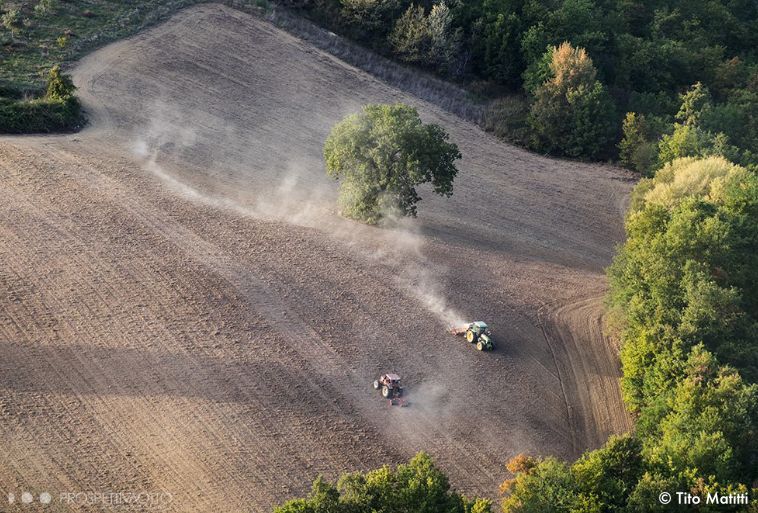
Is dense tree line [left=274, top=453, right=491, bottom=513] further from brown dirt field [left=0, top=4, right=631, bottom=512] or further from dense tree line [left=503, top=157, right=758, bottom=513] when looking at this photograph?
brown dirt field [left=0, top=4, right=631, bottom=512]

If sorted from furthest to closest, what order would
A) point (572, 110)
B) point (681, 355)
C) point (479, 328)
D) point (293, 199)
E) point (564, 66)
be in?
point (572, 110) < point (564, 66) < point (293, 199) < point (479, 328) < point (681, 355)

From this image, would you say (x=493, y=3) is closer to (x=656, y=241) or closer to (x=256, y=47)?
(x=256, y=47)

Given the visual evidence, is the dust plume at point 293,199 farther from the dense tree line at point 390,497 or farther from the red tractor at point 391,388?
the dense tree line at point 390,497

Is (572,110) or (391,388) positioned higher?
(572,110)

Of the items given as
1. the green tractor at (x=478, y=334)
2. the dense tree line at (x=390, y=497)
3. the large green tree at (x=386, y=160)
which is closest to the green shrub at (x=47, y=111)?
the large green tree at (x=386, y=160)

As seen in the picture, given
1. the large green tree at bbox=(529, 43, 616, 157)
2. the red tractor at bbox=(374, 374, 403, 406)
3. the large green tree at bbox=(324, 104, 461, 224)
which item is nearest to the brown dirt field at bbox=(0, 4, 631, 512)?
the red tractor at bbox=(374, 374, 403, 406)

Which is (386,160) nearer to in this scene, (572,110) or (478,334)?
(478,334)

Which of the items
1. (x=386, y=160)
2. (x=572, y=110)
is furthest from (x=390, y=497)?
(x=572, y=110)
